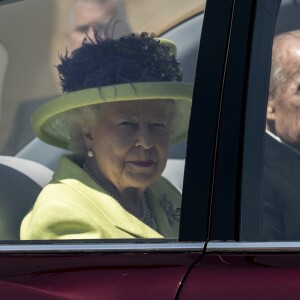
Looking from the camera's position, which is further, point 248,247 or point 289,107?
point 289,107

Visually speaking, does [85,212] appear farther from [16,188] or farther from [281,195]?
[281,195]

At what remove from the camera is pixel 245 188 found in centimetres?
249

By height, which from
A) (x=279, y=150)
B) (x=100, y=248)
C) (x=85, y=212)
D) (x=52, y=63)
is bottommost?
(x=100, y=248)

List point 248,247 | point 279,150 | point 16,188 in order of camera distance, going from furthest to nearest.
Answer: point 16,188, point 279,150, point 248,247

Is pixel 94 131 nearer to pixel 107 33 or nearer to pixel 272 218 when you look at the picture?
pixel 107 33

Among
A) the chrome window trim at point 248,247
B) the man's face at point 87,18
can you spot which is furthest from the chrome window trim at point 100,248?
the man's face at point 87,18

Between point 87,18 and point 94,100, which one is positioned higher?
point 87,18

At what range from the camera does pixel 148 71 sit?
274cm

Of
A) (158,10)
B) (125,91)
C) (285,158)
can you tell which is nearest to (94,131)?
(125,91)

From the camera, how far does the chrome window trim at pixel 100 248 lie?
2.50 metres

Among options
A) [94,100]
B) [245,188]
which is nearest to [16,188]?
[94,100]

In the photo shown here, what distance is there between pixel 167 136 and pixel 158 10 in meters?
0.37

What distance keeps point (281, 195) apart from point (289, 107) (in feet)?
0.82

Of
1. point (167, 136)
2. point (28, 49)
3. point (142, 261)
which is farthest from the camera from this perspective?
point (28, 49)
